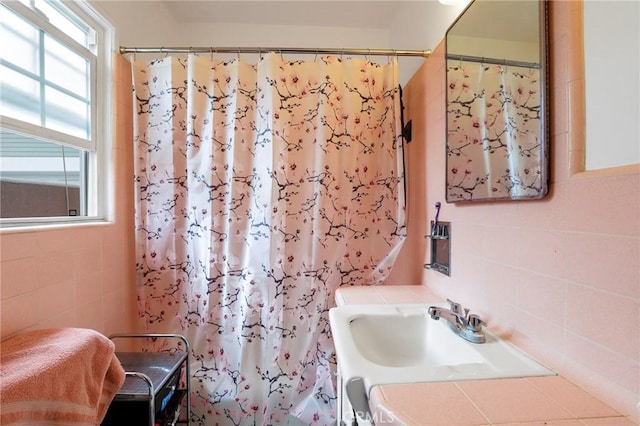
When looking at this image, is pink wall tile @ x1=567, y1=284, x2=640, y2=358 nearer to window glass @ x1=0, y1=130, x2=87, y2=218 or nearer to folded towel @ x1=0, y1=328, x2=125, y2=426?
folded towel @ x1=0, y1=328, x2=125, y2=426

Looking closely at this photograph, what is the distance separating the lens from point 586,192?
58 cm

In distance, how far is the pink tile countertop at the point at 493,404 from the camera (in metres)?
0.49

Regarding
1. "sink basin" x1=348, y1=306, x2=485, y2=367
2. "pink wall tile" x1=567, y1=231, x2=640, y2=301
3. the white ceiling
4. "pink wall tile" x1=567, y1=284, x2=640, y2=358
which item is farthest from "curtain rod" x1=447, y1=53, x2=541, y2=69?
the white ceiling

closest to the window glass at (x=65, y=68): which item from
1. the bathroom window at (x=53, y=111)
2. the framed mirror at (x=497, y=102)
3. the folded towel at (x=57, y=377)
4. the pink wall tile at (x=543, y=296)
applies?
the bathroom window at (x=53, y=111)

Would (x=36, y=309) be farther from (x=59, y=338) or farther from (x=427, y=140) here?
(x=427, y=140)

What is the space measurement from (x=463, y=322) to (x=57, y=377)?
1123mm

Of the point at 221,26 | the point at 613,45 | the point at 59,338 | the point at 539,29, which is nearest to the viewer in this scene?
the point at 613,45

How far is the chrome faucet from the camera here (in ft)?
2.55

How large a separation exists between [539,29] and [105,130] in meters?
1.79

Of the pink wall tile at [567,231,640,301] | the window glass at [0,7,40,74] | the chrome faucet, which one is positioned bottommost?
the chrome faucet

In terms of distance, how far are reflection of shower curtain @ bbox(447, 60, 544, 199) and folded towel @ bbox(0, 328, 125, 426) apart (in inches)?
52.1

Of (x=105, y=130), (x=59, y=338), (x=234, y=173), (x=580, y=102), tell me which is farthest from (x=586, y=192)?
(x=105, y=130)

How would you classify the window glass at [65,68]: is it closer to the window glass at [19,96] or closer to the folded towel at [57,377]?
the window glass at [19,96]

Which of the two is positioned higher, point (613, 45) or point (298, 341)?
point (613, 45)
